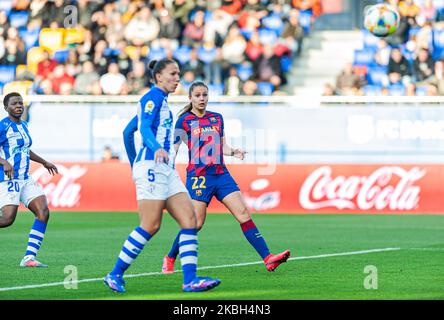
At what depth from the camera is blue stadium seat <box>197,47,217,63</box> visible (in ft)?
87.2

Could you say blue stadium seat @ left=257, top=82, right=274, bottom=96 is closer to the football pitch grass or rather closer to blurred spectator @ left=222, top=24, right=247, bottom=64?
blurred spectator @ left=222, top=24, right=247, bottom=64

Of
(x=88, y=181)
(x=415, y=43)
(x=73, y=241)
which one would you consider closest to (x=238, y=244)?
(x=73, y=241)

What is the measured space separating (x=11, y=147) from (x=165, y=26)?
14711 mm

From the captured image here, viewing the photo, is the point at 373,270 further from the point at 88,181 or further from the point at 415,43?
the point at 415,43

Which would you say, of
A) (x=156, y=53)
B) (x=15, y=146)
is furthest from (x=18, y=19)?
(x=15, y=146)

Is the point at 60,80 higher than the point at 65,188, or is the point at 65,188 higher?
the point at 60,80

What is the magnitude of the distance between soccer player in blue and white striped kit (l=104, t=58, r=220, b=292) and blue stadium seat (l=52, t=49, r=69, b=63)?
17291 mm

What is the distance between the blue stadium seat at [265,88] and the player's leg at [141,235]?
15589 millimetres

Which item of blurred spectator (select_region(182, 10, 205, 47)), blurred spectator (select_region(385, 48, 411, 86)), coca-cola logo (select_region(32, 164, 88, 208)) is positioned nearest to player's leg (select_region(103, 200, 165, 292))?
coca-cola logo (select_region(32, 164, 88, 208))

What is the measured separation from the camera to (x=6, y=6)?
2964 cm

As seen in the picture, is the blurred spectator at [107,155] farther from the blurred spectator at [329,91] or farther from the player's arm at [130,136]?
the player's arm at [130,136]

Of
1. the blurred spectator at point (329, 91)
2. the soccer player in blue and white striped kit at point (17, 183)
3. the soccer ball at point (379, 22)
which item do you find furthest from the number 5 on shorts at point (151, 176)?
the blurred spectator at point (329, 91)

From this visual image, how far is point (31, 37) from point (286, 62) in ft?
21.3

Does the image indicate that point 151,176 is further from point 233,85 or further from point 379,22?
point 233,85
